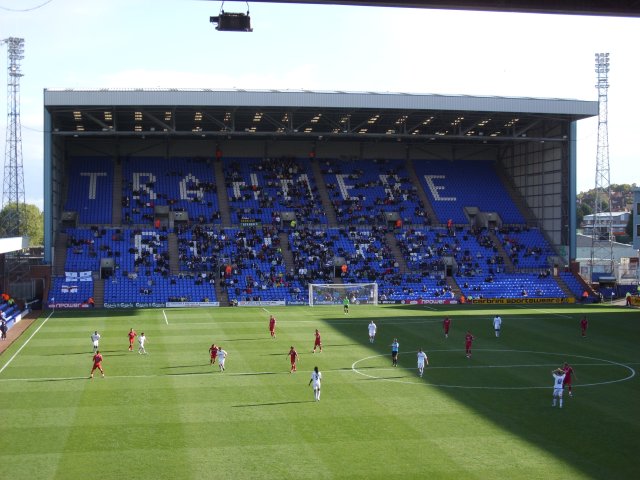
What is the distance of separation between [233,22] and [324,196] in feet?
209

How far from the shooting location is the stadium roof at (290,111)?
6925cm

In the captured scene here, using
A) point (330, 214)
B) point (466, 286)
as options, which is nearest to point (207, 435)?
point (466, 286)

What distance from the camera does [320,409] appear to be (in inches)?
1117

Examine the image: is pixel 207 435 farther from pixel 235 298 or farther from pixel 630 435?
pixel 235 298

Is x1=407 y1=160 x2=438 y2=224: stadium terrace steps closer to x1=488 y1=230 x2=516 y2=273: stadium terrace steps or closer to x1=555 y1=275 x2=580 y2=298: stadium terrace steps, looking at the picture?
x1=488 y1=230 x2=516 y2=273: stadium terrace steps

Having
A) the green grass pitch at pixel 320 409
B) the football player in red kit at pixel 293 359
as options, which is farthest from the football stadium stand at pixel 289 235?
the football player in red kit at pixel 293 359

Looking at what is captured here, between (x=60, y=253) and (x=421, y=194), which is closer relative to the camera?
(x=60, y=253)

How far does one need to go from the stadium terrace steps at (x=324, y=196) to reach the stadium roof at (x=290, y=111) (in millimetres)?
4429

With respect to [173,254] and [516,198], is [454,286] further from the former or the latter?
[173,254]

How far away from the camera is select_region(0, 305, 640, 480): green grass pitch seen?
71.9ft

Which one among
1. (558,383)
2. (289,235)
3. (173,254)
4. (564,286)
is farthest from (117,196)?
(558,383)

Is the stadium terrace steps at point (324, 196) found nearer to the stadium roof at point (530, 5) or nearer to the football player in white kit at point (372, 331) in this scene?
the football player in white kit at point (372, 331)

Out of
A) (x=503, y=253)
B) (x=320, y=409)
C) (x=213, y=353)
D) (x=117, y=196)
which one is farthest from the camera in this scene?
(x=503, y=253)

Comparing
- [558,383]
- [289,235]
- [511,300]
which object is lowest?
[511,300]
